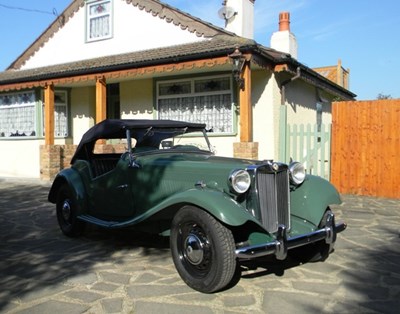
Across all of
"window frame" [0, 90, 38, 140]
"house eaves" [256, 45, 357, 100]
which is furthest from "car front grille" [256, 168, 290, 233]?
"window frame" [0, 90, 38, 140]

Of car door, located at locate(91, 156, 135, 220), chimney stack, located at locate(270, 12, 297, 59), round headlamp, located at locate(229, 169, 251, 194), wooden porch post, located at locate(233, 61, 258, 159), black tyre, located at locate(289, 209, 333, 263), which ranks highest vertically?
chimney stack, located at locate(270, 12, 297, 59)

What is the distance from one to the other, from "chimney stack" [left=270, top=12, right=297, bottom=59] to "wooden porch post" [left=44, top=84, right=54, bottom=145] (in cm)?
694

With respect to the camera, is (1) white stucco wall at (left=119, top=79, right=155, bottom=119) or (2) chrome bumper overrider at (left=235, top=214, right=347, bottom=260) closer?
(2) chrome bumper overrider at (left=235, top=214, right=347, bottom=260)

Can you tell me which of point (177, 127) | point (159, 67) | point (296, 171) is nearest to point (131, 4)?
point (159, 67)

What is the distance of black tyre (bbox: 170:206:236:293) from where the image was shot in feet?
12.3

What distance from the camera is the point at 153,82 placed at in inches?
485

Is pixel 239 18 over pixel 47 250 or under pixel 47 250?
over

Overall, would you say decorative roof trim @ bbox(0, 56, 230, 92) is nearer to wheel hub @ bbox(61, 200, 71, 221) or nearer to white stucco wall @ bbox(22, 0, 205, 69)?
white stucco wall @ bbox(22, 0, 205, 69)

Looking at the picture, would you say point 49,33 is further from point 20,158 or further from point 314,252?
point 314,252

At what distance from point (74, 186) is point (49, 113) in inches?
296

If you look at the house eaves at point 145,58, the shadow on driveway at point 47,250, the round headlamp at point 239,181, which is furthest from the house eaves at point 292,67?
the round headlamp at point 239,181

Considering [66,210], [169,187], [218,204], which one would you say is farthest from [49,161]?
[218,204]

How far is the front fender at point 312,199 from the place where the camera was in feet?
14.9

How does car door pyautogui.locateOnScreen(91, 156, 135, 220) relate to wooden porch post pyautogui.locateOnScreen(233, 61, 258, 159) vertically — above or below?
below
